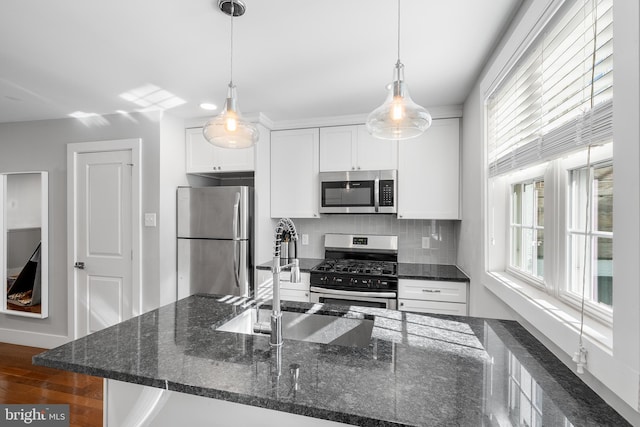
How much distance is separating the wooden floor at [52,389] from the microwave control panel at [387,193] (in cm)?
276

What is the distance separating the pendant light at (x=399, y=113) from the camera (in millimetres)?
1193

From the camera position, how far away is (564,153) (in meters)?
1.06

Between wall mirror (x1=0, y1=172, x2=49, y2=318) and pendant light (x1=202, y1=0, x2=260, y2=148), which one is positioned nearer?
pendant light (x1=202, y1=0, x2=260, y2=148)

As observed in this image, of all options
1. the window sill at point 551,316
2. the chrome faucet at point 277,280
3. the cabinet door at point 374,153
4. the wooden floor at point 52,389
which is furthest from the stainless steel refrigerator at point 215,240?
the window sill at point 551,316

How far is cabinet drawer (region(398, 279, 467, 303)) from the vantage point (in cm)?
249

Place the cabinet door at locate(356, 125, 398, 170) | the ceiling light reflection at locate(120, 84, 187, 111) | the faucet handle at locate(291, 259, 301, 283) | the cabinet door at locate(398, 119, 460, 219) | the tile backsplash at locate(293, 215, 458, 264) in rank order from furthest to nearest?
the tile backsplash at locate(293, 215, 458, 264), the cabinet door at locate(356, 125, 398, 170), the cabinet door at locate(398, 119, 460, 219), the ceiling light reflection at locate(120, 84, 187, 111), the faucet handle at locate(291, 259, 301, 283)

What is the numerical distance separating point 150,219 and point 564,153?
3.07 meters

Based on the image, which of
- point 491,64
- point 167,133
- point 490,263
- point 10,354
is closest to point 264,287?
point 167,133

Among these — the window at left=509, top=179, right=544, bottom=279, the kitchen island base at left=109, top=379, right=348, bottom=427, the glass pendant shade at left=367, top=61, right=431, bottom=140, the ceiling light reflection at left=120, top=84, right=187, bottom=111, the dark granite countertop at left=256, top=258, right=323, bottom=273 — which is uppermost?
the ceiling light reflection at left=120, top=84, right=187, bottom=111

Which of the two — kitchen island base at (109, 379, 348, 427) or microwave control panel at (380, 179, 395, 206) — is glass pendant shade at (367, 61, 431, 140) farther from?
microwave control panel at (380, 179, 395, 206)

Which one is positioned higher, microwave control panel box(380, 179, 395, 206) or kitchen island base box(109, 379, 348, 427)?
microwave control panel box(380, 179, 395, 206)

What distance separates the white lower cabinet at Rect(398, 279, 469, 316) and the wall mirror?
3662mm

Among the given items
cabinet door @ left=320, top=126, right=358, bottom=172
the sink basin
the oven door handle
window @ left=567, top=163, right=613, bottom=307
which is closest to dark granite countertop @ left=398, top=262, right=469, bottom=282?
the oven door handle

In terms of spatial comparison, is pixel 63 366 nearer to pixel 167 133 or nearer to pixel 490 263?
pixel 490 263
